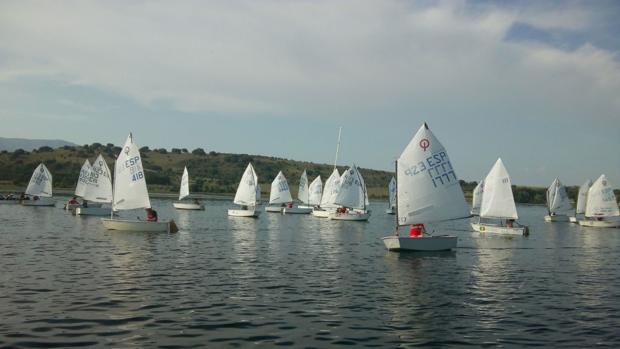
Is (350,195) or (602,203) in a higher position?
(350,195)

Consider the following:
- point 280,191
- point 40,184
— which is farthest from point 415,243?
point 40,184

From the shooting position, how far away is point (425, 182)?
4059cm

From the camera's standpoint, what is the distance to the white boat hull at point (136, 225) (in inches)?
1969

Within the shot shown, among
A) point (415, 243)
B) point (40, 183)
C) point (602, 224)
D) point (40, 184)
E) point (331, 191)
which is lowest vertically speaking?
point (415, 243)

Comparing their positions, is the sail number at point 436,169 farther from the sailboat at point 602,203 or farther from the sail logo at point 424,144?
the sailboat at point 602,203

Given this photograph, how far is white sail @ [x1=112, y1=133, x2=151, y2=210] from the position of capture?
170 ft

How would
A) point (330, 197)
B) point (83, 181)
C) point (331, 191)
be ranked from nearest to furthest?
point (83, 181) < point (330, 197) < point (331, 191)

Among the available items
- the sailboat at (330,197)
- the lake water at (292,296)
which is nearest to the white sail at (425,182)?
the lake water at (292,296)

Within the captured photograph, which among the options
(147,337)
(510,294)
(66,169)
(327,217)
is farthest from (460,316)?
(66,169)

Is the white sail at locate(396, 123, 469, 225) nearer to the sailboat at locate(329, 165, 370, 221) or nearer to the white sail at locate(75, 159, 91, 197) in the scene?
the sailboat at locate(329, 165, 370, 221)

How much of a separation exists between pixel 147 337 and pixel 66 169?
574 ft

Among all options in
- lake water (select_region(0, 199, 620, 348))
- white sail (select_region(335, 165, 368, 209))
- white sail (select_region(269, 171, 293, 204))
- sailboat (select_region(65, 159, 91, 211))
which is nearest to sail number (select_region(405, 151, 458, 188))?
lake water (select_region(0, 199, 620, 348))

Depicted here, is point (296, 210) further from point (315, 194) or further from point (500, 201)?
point (500, 201)

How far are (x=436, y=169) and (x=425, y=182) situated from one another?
1.21 metres
